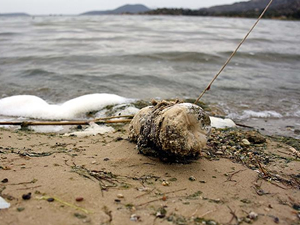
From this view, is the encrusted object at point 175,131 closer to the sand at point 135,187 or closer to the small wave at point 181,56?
the sand at point 135,187

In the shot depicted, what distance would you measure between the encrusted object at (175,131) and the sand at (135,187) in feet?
0.38

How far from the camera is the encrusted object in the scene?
241cm

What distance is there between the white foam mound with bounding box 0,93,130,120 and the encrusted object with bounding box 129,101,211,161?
8.23 ft

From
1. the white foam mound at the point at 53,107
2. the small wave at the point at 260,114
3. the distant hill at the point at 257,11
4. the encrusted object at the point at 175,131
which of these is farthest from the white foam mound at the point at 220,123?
the distant hill at the point at 257,11

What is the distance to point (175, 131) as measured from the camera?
2387mm

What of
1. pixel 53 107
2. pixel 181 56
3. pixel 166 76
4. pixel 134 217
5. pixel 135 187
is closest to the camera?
pixel 134 217

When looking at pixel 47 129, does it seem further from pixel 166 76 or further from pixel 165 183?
pixel 166 76

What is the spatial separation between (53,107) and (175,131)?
11.1ft

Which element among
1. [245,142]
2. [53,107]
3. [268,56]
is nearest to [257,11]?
[268,56]

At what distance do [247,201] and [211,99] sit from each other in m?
4.23

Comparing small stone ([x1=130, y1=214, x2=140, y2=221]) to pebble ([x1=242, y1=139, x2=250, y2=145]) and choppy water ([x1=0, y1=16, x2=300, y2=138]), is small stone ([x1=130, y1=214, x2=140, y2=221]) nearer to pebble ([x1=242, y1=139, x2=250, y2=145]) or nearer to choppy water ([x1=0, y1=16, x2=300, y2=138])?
pebble ([x1=242, y1=139, x2=250, y2=145])

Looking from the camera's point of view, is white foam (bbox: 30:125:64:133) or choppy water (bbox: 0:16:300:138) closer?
white foam (bbox: 30:125:64:133)

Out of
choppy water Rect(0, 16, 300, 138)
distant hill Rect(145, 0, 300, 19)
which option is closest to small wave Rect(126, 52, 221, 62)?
choppy water Rect(0, 16, 300, 138)

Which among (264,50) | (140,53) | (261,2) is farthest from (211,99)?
(261,2)
